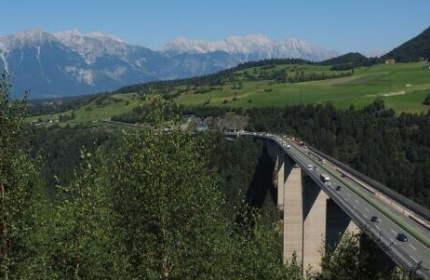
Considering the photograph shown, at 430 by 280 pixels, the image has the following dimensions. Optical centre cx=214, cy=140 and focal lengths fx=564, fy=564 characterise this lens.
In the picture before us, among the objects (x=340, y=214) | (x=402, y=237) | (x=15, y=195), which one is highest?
(x=15, y=195)

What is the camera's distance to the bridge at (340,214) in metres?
48.1

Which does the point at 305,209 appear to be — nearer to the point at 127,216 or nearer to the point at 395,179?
the point at 395,179

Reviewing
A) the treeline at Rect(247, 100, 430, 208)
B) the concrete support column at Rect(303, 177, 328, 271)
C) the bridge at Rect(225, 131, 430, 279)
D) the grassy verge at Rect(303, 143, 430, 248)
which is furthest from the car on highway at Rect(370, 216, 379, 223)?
the treeline at Rect(247, 100, 430, 208)

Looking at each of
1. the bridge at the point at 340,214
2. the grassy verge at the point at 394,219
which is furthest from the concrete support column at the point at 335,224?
the grassy verge at the point at 394,219

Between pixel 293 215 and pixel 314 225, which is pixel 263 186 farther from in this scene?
pixel 314 225

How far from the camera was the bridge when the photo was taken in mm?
48094

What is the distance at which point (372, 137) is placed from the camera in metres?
150

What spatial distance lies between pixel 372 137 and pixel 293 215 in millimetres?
65881

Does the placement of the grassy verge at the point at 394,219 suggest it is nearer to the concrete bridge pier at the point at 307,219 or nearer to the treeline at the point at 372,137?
the concrete bridge pier at the point at 307,219

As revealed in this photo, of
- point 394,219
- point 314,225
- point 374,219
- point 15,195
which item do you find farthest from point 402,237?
point 15,195

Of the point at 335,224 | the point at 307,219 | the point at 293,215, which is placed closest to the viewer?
the point at 335,224

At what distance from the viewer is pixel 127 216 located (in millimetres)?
20875

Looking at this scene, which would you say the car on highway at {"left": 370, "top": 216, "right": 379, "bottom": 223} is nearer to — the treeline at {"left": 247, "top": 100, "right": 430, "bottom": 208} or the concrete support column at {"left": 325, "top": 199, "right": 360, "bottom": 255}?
the concrete support column at {"left": 325, "top": 199, "right": 360, "bottom": 255}

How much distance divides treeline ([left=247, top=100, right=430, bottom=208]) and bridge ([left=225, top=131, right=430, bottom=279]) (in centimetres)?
1852
